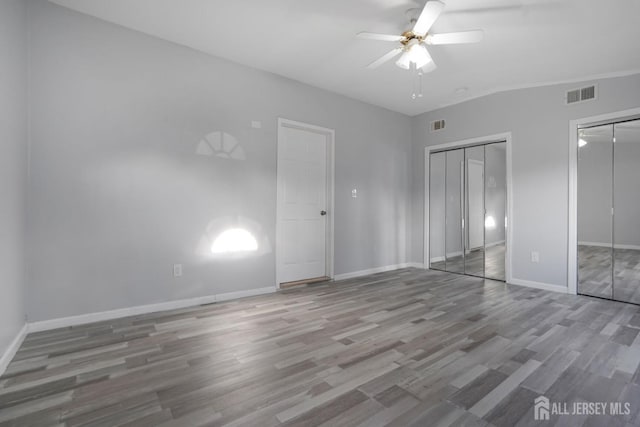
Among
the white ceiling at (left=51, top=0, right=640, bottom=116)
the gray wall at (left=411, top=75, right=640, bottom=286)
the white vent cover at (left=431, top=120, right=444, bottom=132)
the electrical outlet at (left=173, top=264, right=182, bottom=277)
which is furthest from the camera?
the white vent cover at (left=431, top=120, right=444, bottom=132)

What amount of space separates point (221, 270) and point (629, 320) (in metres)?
4.37

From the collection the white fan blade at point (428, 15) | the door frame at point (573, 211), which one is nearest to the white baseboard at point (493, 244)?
the door frame at point (573, 211)

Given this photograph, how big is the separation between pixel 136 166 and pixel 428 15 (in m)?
3.03

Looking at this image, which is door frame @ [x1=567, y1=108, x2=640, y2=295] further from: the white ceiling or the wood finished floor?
the white ceiling

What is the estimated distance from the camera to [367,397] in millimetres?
1721

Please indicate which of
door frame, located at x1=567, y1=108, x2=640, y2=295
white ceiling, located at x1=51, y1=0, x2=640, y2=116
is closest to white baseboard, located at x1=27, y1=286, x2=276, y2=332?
white ceiling, located at x1=51, y1=0, x2=640, y2=116

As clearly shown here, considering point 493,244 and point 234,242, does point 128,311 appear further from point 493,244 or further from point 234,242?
point 493,244

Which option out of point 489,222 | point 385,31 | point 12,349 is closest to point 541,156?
point 489,222

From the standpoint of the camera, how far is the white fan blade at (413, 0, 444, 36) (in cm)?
218

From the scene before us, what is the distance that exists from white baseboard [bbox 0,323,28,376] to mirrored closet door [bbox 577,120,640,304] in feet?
19.2

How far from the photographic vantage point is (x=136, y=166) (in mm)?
3010

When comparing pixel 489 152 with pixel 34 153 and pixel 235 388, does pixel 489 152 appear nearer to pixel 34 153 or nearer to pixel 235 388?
pixel 235 388

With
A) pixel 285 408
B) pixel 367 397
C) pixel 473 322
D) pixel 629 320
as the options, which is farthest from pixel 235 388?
pixel 629 320

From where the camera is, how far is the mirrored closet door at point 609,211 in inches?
139
